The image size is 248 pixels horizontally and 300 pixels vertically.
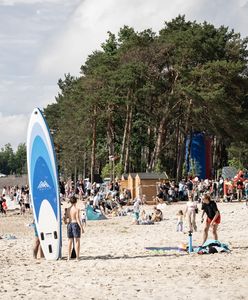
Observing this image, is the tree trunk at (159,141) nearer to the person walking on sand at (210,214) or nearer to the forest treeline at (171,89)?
the forest treeline at (171,89)

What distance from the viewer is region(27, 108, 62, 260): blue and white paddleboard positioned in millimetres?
14422

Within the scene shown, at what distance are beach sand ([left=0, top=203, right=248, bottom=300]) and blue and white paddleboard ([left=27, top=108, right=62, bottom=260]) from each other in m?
0.50

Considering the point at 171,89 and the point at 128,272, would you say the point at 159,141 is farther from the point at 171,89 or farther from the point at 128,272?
the point at 128,272

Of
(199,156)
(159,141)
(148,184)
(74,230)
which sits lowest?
(74,230)

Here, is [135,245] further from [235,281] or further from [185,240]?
[235,281]

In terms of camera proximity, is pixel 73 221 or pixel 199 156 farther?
pixel 199 156

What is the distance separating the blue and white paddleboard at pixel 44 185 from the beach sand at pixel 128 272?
496mm

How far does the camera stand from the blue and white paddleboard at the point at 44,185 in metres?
14.4

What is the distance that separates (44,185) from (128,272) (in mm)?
3274

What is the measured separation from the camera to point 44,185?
14.8 meters

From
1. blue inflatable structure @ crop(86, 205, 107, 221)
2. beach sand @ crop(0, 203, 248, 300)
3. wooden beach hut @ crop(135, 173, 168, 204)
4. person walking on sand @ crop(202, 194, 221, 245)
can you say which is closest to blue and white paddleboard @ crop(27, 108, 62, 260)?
beach sand @ crop(0, 203, 248, 300)

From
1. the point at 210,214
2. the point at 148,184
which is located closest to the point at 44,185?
the point at 210,214

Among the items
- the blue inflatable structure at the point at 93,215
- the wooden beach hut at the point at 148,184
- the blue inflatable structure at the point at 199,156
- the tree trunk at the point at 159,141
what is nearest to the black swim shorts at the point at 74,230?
the blue inflatable structure at the point at 93,215

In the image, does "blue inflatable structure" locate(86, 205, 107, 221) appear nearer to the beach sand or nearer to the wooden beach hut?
the wooden beach hut
